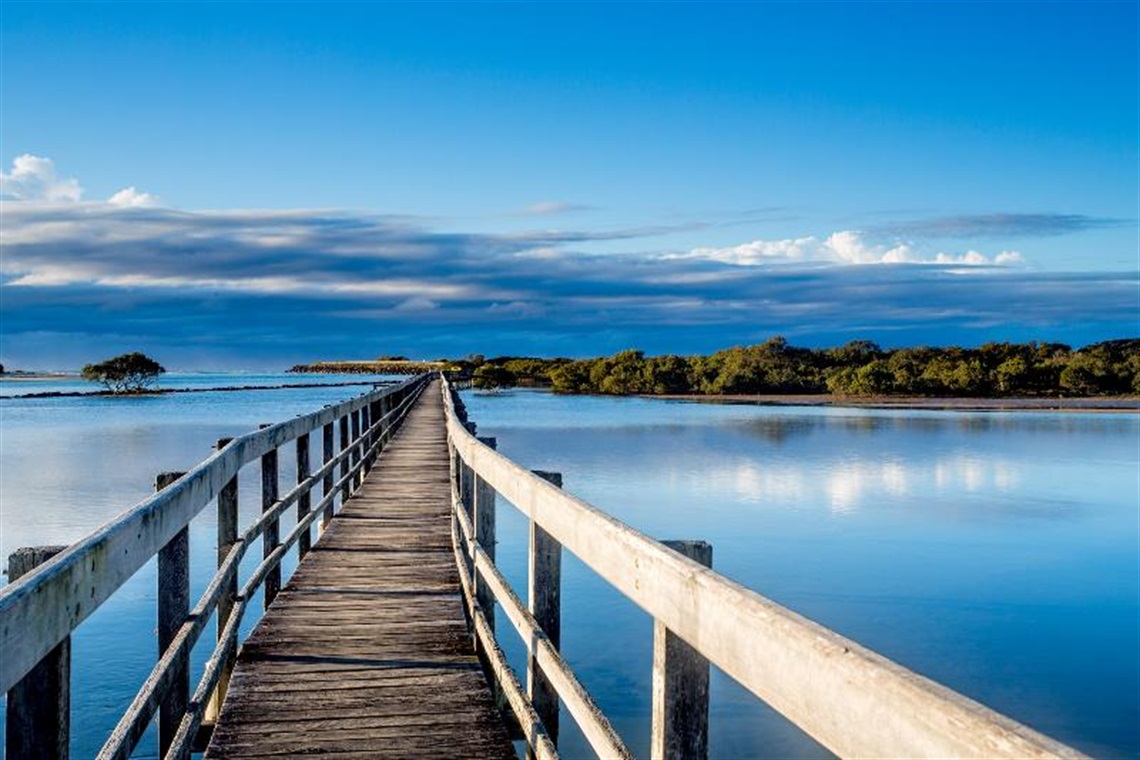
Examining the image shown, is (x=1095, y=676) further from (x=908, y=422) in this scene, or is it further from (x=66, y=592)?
(x=908, y=422)

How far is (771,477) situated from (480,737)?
27915 mm

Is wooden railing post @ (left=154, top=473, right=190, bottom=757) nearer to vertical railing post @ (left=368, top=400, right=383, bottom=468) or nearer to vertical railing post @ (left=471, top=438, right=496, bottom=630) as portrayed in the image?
vertical railing post @ (left=471, top=438, right=496, bottom=630)

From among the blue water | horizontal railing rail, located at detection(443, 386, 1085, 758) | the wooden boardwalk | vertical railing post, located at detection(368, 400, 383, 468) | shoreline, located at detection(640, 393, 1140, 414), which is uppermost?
horizontal railing rail, located at detection(443, 386, 1085, 758)

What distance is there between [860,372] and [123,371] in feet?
270

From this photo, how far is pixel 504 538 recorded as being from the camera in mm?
18844

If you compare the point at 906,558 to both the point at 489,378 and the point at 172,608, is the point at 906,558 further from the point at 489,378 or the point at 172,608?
the point at 489,378

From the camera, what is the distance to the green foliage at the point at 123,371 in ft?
381

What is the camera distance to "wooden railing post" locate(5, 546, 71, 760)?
7.59ft

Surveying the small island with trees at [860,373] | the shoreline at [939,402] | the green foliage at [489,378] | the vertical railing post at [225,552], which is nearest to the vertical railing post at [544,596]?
the vertical railing post at [225,552]

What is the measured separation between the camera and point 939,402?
83062 mm

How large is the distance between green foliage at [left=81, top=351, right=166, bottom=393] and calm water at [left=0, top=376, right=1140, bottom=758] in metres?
71.8

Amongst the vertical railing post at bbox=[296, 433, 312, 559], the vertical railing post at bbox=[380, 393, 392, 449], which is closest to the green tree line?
the vertical railing post at bbox=[380, 393, 392, 449]

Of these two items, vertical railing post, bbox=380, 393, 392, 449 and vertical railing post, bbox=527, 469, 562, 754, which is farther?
vertical railing post, bbox=380, 393, 392, 449

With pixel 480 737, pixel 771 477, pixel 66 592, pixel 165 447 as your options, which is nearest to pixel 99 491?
pixel 165 447
